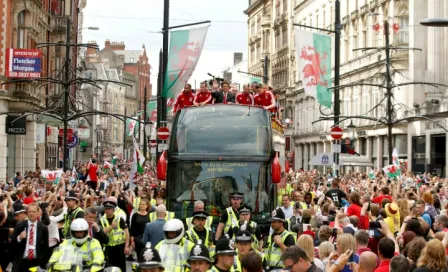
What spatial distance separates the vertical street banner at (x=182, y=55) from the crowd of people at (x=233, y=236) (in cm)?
678

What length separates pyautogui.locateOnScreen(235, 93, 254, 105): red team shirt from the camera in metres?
23.2

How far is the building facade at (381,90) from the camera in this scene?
5466 centimetres

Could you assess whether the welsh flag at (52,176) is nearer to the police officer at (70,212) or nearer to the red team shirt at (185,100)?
the red team shirt at (185,100)

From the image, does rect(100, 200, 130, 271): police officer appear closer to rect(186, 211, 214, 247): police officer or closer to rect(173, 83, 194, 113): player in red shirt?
rect(186, 211, 214, 247): police officer

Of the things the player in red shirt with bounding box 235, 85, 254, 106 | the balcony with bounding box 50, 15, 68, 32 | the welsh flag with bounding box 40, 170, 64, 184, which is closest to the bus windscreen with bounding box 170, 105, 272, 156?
the player in red shirt with bounding box 235, 85, 254, 106

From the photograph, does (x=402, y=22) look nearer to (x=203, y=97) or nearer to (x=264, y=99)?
(x=264, y=99)

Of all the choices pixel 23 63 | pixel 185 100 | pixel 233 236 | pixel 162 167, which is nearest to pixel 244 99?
pixel 185 100

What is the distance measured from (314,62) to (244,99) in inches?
415

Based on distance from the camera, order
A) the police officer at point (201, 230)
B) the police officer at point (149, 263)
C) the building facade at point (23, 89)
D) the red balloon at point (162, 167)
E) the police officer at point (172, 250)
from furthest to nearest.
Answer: the building facade at point (23, 89) < the red balloon at point (162, 167) < the police officer at point (201, 230) < the police officer at point (172, 250) < the police officer at point (149, 263)

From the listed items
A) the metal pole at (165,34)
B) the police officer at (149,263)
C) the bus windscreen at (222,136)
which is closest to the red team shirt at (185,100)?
the bus windscreen at (222,136)

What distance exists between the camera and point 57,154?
2864 inches

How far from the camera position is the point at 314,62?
109 feet

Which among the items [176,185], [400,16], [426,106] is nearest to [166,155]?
[176,185]

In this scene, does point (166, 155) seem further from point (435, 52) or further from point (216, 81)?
point (435, 52)
